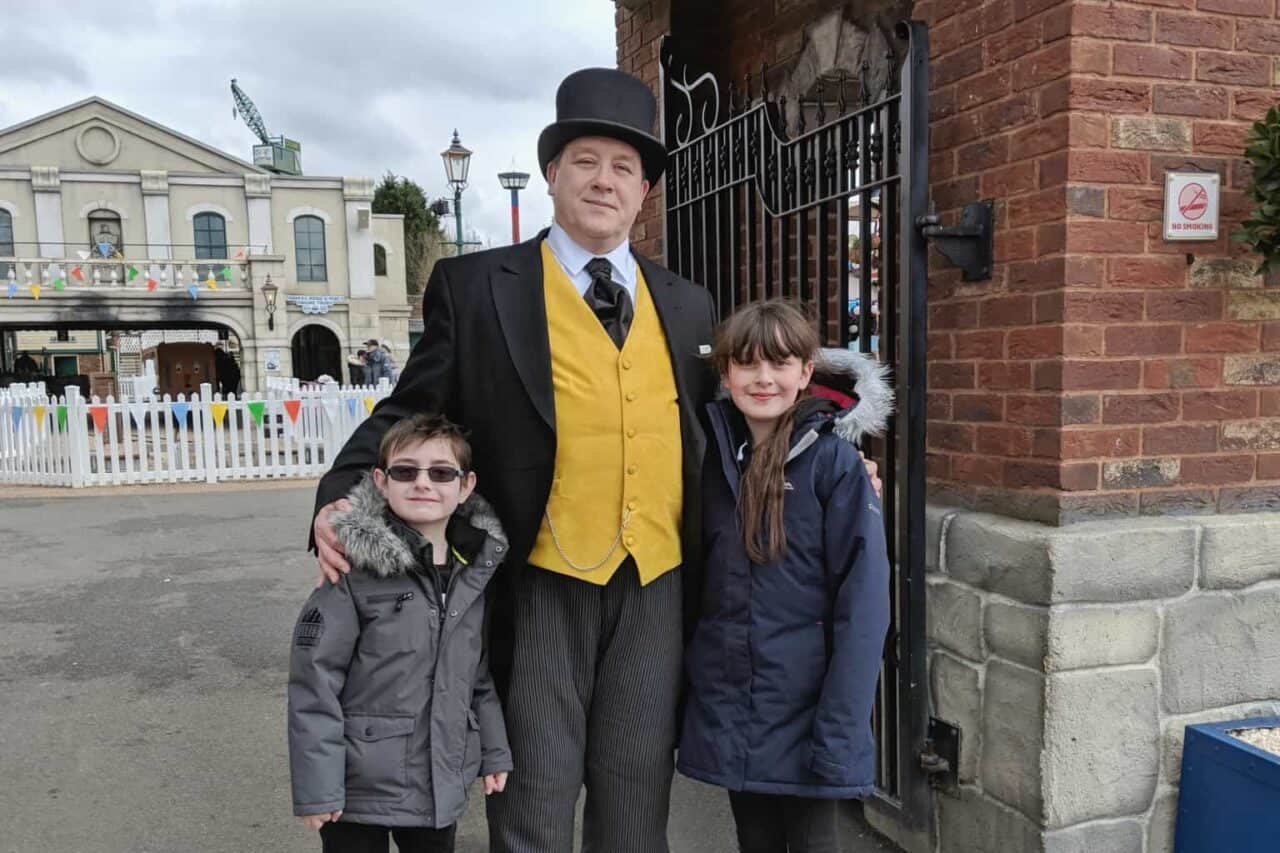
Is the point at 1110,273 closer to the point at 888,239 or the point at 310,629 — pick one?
the point at 888,239

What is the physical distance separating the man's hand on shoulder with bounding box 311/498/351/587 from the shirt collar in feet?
2.42

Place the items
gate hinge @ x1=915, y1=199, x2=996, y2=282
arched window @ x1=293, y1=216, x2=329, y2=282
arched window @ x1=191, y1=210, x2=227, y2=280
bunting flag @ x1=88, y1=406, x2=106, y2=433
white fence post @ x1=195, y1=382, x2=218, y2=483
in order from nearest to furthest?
1. gate hinge @ x1=915, y1=199, x2=996, y2=282
2. bunting flag @ x1=88, y1=406, x2=106, y2=433
3. white fence post @ x1=195, y1=382, x2=218, y2=483
4. arched window @ x1=191, y1=210, x2=227, y2=280
5. arched window @ x1=293, y1=216, x2=329, y2=282

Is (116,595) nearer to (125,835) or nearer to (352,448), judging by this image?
(125,835)

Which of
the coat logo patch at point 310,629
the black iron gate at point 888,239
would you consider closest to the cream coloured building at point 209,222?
the black iron gate at point 888,239

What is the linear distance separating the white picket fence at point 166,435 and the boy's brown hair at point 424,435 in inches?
372

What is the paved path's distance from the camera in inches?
124

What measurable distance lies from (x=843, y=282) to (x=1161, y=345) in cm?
96

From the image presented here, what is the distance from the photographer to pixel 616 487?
2.09 m

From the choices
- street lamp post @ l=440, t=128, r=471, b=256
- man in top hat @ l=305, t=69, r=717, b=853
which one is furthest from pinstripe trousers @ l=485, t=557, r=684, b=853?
street lamp post @ l=440, t=128, r=471, b=256

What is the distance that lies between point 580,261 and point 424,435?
533 mm

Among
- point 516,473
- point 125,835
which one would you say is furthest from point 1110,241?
point 125,835

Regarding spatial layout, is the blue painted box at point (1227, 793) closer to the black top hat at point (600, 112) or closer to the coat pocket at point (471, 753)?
the coat pocket at point (471, 753)

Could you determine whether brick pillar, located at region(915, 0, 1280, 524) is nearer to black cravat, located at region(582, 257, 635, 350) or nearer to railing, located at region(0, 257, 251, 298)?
black cravat, located at region(582, 257, 635, 350)

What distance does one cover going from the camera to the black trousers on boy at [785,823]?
2.15 m
